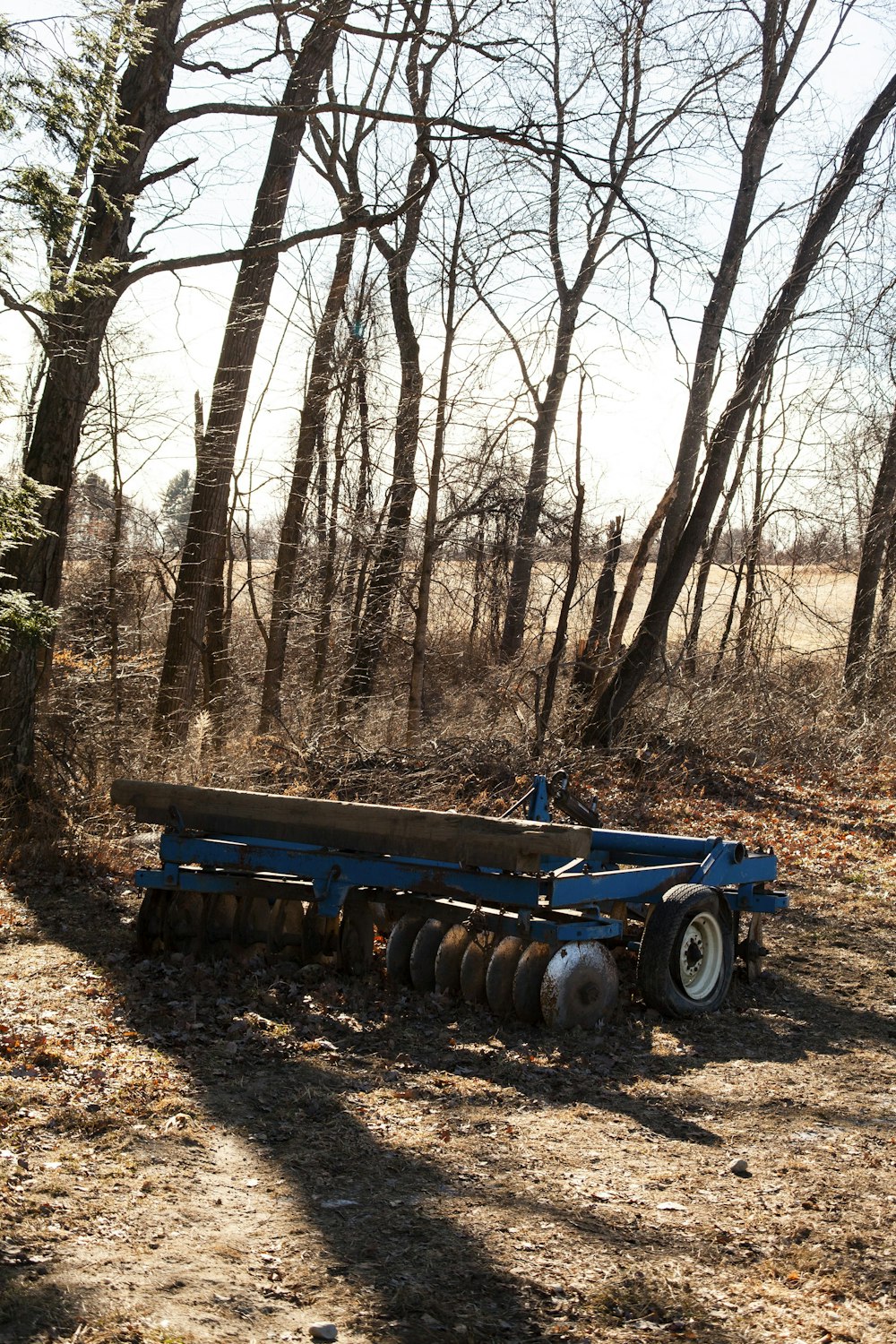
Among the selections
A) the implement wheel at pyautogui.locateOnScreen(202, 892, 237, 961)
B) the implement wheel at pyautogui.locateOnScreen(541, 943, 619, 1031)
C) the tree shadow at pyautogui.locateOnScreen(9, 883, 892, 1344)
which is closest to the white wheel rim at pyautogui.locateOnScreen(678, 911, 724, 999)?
the tree shadow at pyautogui.locateOnScreen(9, 883, 892, 1344)

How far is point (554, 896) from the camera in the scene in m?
6.20

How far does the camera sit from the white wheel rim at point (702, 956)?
6.86 metres

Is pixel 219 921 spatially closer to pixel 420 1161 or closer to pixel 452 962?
pixel 452 962

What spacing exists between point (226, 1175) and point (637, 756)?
11281 mm

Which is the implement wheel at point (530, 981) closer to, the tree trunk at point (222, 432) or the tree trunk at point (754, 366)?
the tree trunk at point (222, 432)

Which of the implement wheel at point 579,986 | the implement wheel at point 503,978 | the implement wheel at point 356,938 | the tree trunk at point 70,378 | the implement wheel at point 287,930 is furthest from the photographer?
the tree trunk at point 70,378

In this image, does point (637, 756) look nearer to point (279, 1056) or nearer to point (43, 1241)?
point (279, 1056)

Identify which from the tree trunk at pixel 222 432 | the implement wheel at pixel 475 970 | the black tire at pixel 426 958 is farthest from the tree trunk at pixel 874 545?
the implement wheel at pixel 475 970

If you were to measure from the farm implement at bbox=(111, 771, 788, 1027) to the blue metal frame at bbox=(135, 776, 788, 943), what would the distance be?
1 cm

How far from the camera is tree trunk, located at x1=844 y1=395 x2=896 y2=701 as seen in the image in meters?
22.1

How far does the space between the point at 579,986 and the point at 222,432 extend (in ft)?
37.4

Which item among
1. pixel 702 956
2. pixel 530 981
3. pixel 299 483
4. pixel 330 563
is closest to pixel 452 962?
pixel 530 981

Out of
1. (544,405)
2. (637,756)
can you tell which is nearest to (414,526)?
(637,756)

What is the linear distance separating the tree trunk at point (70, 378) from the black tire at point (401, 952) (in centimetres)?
459
